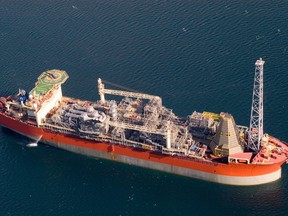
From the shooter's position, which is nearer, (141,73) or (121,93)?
(121,93)

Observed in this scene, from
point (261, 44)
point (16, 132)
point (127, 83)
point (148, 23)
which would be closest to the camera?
point (16, 132)

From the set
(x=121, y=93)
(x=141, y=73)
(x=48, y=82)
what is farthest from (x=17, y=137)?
(x=141, y=73)

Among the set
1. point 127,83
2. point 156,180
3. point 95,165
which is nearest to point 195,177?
point 156,180

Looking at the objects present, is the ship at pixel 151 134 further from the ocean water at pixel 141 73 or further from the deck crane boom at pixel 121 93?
the ocean water at pixel 141 73

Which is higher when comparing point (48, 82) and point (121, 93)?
point (48, 82)

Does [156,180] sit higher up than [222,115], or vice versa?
[222,115]

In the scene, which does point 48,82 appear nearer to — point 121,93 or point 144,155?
point 121,93

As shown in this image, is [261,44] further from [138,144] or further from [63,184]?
[63,184]
